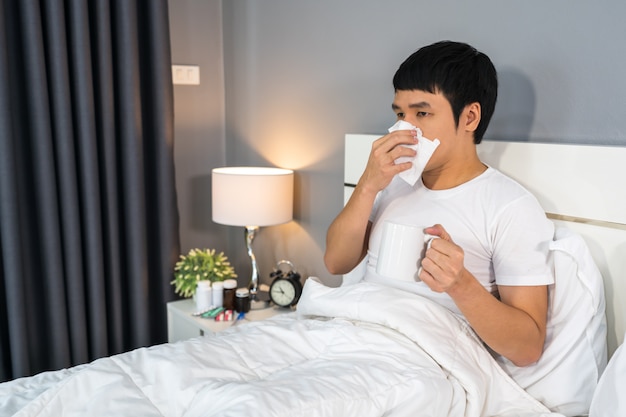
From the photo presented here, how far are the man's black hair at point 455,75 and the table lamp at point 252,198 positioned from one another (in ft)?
2.96

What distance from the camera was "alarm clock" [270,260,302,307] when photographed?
7.55ft

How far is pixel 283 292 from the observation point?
233cm

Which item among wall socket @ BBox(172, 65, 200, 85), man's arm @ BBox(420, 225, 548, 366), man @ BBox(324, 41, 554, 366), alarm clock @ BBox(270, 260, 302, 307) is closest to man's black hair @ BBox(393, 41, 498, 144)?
man @ BBox(324, 41, 554, 366)

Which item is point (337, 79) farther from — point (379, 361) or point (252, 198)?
point (379, 361)

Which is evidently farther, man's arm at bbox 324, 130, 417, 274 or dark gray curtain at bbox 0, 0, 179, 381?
dark gray curtain at bbox 0, 0, 179, 381

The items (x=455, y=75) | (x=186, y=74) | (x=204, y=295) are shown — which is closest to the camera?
(x=455, y=75)

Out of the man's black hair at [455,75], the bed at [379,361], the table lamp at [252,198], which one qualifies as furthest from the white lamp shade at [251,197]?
the man's black hair at [455,75]

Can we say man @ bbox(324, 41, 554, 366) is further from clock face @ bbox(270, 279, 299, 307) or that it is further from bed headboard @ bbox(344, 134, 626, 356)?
A: clock face @ bbox(270, 279, 299, 307)

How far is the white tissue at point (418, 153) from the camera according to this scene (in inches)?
57.1

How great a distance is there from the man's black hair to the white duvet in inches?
19.8

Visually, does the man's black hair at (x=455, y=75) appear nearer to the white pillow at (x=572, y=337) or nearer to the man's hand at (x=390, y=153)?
the man's hand at (x=390, y=153)

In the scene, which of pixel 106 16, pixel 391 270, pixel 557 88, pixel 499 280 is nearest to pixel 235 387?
pixel 391 270

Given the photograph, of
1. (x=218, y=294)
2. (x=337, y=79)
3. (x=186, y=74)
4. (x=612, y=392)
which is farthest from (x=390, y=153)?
(x=186, y=74)

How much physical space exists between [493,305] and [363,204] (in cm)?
45
